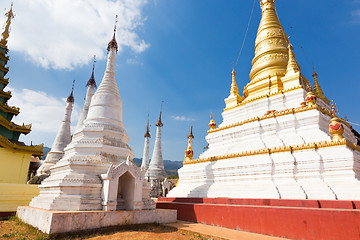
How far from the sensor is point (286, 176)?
9125 millimetres

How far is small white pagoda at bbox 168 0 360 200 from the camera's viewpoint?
814 cm

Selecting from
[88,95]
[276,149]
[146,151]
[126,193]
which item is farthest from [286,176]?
[146,151]

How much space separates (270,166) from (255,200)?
186 centimetres

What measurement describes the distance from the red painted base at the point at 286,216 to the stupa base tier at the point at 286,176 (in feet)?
2.31

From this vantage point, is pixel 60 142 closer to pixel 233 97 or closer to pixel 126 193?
pixel 126 193

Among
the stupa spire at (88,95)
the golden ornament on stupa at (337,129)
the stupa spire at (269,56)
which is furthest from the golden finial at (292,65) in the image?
the stupa spire at (88,95)

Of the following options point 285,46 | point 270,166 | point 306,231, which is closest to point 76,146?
point 270,166

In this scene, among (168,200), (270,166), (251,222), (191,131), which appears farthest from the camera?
(191,131)

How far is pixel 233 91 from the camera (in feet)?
54.6

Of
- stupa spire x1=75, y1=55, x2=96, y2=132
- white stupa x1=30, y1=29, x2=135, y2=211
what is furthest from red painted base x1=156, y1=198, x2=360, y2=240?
stupa spire x1=75, y1=55, x2=96, y2=132

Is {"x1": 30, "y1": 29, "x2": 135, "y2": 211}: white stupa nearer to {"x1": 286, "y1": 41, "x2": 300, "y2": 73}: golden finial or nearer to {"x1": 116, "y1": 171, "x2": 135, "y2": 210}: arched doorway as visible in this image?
{"x1": 116, "y1": 171, "x2": 135, "y2": 210}: arched doorway

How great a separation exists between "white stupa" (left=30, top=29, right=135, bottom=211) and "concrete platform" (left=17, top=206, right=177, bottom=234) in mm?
542

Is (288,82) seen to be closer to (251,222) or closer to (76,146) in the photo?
(251,222)

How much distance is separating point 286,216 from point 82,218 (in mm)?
6249
